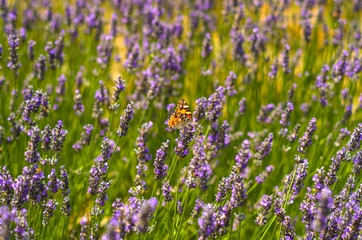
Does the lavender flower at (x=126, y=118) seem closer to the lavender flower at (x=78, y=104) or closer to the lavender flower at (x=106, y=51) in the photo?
the lavender flower at (x=78, y=104)

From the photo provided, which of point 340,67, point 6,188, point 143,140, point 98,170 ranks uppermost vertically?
point 340,67

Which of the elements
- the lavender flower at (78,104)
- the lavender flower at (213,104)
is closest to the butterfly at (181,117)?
the lavender flower at (213,104)

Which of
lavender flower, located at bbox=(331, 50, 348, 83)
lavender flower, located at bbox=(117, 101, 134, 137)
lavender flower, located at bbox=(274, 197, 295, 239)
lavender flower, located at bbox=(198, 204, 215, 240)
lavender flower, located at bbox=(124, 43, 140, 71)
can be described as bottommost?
lavender flower, located at bbox=(198, 204, 215, 240)

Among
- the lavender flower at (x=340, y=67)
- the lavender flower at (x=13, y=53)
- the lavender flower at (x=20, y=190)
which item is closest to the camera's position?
the lavender flower at (x=20, y=190)

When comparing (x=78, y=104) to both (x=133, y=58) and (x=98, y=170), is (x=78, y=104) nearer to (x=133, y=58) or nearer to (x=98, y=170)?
(x=133, y=58)

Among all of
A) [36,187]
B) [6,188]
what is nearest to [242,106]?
[36,187]

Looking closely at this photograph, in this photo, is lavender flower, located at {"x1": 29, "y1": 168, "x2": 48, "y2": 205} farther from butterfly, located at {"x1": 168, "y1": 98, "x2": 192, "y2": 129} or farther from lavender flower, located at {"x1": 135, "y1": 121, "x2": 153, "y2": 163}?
butterfly, located at {"x1": 168, "y1": 98, "x2": 192, "y2": 129}

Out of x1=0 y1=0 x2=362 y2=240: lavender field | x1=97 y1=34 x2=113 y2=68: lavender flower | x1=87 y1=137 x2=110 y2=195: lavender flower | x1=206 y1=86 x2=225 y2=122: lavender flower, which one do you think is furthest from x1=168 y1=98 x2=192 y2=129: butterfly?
x1=97 y1=34 x2=113 y2=68: lavender flower
